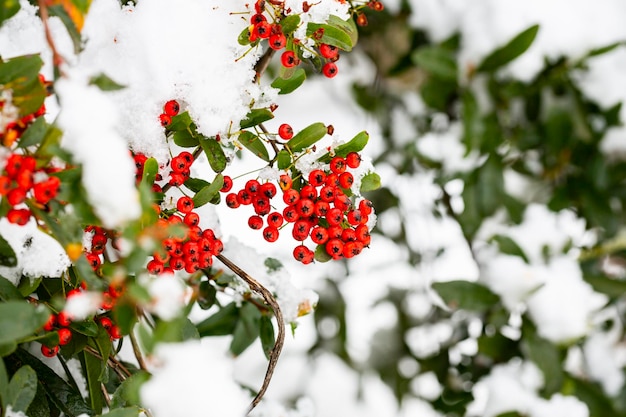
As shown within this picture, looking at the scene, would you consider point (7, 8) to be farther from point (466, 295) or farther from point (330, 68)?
point (466, 295)

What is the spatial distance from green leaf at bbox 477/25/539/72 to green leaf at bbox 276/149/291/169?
0.58 metres

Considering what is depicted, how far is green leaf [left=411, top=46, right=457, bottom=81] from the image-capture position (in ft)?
3.57

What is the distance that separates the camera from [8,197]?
382mm

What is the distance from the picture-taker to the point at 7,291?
0.51 meters

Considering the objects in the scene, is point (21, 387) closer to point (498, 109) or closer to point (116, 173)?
point (116, 173)

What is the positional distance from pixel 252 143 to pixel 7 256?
0.23 m

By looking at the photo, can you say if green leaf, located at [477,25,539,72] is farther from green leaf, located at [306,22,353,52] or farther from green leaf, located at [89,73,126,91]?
green leaf, located at [89,73,126,91]

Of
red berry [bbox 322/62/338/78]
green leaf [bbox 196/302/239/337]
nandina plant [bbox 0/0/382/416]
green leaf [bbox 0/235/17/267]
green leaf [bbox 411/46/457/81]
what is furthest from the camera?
Answer: green leaf [bbox 411/46/457/81]

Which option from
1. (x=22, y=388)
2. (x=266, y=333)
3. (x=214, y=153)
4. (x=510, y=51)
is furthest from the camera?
(x=510, y=51)

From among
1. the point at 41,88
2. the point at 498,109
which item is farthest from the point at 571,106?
the point at 41,88

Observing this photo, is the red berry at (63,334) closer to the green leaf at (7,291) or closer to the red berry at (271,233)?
the green leaf at (7,291)

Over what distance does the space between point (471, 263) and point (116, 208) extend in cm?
123

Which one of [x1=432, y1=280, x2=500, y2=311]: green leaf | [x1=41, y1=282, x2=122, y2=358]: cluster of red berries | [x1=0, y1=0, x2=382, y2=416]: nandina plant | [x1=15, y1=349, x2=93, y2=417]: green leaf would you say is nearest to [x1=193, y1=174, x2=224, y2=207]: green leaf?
[x1=0, y1=0, x2=382, y2=416]: nandina plant

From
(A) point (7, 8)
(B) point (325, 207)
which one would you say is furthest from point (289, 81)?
(A) point (7, 8)
